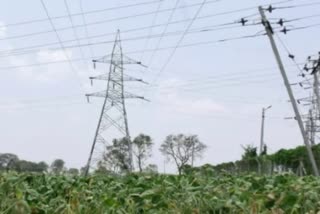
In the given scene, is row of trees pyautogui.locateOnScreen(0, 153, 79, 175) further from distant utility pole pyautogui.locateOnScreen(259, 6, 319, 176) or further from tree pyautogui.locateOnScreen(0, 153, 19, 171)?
distant utility pole pyautogui.locateOnScreen(259, 6, 319, 176)

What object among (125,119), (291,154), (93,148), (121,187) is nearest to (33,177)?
(121,187)

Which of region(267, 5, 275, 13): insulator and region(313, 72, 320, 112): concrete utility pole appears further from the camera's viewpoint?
region(313, 72, 320, 112): concrete utility pole

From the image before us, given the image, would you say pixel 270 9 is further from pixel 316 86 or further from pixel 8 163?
pixel 8 163

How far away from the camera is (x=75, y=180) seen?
3600 millimetres

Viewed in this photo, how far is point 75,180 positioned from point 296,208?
5.31 ft

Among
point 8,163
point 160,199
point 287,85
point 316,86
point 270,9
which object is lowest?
point 160,199

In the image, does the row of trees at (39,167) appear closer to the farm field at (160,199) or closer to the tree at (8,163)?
the tree at (8,163)

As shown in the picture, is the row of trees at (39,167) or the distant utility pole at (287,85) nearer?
the row of trees at (39,167)

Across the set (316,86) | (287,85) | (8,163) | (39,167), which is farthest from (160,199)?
(316,86)

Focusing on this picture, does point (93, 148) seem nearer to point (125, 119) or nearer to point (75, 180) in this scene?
point (125, 119)

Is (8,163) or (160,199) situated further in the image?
(8,163)

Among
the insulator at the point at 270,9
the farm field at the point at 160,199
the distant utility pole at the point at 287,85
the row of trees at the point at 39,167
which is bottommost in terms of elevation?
the farm field at the point at 160,199

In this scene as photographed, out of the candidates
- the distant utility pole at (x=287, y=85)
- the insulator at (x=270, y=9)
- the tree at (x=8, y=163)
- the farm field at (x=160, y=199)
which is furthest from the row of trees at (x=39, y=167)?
the insulator at (x=270, y=9)

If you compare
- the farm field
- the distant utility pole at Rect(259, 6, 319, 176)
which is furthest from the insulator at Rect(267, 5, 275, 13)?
the farm field
